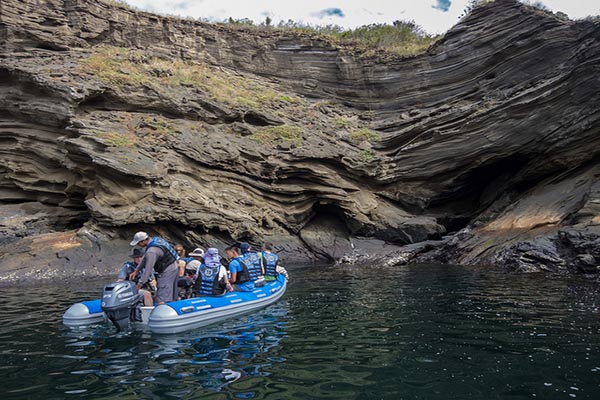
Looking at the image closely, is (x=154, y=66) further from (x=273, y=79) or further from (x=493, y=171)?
(x=493, y=171)

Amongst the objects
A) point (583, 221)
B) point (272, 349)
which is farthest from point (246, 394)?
point (583, 221)

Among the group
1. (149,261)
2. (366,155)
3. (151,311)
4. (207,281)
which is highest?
(366,155)

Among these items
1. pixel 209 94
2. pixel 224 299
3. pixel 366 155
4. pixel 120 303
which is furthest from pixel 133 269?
pixel 366 155

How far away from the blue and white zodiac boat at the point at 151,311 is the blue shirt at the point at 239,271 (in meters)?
0.63

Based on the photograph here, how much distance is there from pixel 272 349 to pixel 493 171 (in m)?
22.1

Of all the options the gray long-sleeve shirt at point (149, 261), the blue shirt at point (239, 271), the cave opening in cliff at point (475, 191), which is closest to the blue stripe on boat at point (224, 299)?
the blue shirt at point (239, 271)

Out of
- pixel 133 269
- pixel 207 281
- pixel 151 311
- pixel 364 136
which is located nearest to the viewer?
pixel 151 311

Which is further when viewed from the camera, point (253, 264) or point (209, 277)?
point (253, 264)

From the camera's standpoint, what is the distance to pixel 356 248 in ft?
76.0

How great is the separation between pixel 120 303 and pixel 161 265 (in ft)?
4.32

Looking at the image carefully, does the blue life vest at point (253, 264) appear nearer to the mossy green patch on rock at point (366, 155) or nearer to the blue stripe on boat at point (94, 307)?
the blue stripe on boat at point (94, 307)

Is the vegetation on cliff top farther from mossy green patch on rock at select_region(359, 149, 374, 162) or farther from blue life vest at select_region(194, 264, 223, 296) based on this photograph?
blue life vest at select_region(194, 264, 223, 296)

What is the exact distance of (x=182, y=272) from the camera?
34.2 feet

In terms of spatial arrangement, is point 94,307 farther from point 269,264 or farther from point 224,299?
point 269,264
